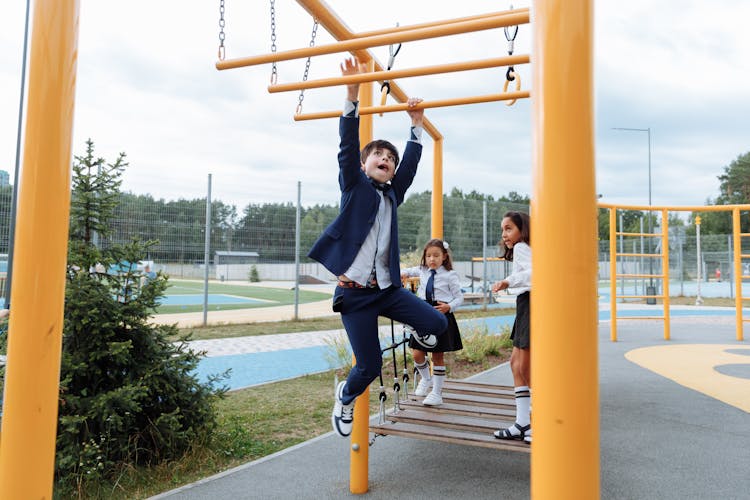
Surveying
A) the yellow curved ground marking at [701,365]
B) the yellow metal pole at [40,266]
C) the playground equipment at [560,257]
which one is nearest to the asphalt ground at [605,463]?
the yellow curved ground marking at [701,365]

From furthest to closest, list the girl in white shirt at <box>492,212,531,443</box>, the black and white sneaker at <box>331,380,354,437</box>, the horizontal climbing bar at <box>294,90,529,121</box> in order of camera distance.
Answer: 1. the girl in white shirt at <box>492,212,531,443</box>
2. the horizontal climbing bar at <box>294,90,529,121</box>
3. the black and white sneaker at <box>331,380,354,437</box>

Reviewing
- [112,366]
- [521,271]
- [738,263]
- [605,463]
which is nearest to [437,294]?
[521,271]

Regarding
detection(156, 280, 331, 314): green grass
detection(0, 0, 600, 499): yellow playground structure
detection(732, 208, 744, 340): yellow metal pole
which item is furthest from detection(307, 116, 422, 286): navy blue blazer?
detection(732, 208, 744, 340): yellow metal pole

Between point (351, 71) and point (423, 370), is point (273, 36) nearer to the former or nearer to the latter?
point (351, 71)

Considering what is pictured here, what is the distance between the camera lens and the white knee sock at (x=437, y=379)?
394 centimetres

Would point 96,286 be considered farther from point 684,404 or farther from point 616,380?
point 616,380

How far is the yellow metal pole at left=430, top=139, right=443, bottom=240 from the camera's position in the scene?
4504 mm

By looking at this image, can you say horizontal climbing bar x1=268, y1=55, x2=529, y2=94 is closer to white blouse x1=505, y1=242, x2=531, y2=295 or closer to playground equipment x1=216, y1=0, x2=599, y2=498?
playground equipment x1=216, y1=0, x2=599, y2=498

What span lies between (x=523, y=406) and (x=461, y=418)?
450 millimetres

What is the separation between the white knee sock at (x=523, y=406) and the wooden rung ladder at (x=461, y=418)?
160mm

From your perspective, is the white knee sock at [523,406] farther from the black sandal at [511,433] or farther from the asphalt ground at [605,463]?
the asphalt ground at [605,463]

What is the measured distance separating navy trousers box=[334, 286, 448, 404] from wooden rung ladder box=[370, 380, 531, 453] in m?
0.66

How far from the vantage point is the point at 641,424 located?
13.4 ft

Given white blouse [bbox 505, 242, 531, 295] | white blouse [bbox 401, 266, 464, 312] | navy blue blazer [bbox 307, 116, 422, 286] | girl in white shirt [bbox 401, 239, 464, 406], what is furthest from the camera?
white blouse [bbox 401, 266, 464, 312]
